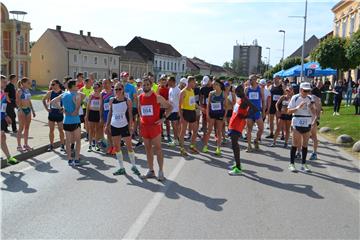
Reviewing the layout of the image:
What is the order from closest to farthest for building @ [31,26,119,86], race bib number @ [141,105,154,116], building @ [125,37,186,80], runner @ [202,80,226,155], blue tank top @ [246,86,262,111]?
race bib number @ [141,105,154,116]
runner @ [202,80,226,155]
blue tank top @ [246,86,262,111]
building @ [31,26,119,86]
building @ [125,37,186,80]

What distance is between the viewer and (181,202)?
6.27 metres

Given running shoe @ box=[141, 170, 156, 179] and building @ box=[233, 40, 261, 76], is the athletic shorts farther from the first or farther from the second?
building @ box=[233, 40, 261, 76]

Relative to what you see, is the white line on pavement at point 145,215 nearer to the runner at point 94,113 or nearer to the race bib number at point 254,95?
the runner at point 94,113

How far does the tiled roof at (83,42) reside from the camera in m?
69.6

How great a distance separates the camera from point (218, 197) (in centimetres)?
658

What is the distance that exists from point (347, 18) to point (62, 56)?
44020 mm

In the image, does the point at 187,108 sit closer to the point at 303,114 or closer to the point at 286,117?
the point at 286,117

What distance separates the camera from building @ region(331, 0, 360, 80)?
43.7 metres

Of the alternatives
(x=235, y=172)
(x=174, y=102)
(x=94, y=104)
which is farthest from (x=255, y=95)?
(x=94, y=104)

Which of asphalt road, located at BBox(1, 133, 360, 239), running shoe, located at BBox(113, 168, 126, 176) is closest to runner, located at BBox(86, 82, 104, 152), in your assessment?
asphalt road, located at BBox(1, 133, 360, 239)

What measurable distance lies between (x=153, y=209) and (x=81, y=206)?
105cm

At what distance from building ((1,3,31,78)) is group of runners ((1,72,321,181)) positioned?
44.0m

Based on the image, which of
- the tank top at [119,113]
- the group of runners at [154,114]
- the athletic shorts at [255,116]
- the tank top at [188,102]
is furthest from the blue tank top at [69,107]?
the athletic shorts at [255,116]

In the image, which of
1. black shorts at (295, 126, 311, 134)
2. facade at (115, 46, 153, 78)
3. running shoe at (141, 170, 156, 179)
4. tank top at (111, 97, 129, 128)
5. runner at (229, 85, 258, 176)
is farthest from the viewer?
facade at (115, 46, 153, 78)
